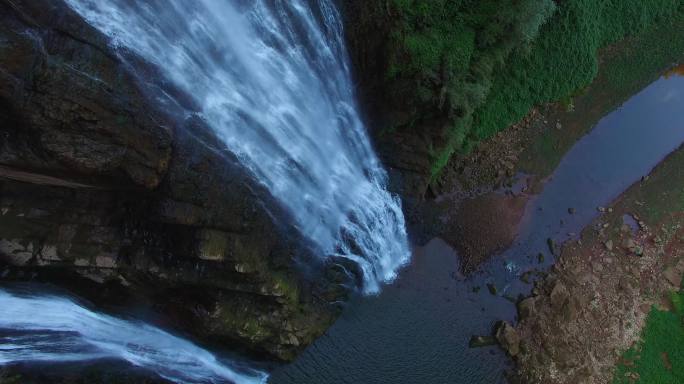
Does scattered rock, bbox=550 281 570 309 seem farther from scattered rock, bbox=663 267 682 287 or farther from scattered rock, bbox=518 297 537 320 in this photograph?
scattered rock, bbox=663 267 682 287

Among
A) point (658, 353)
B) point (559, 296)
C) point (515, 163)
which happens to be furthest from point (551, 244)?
point (658, 353)

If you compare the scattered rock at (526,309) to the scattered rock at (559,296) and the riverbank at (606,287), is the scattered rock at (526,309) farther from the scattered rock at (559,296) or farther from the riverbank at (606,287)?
the scattered rock at (559,296)

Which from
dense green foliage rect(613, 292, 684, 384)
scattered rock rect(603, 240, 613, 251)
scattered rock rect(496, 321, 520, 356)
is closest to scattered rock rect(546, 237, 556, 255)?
scattered rock rect(603, 240, 613, 251)

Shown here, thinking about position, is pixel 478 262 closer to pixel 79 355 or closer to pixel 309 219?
pixel 309 219

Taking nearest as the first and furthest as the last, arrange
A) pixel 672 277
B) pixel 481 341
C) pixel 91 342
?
pixel 91 342 → pixel 481 341 → pixel 672 277

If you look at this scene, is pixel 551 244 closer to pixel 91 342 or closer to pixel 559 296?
pixel 559 296

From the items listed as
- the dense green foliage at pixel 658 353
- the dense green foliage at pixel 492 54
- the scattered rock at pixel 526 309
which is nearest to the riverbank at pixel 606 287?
the scattered rock at pixel 526 309
